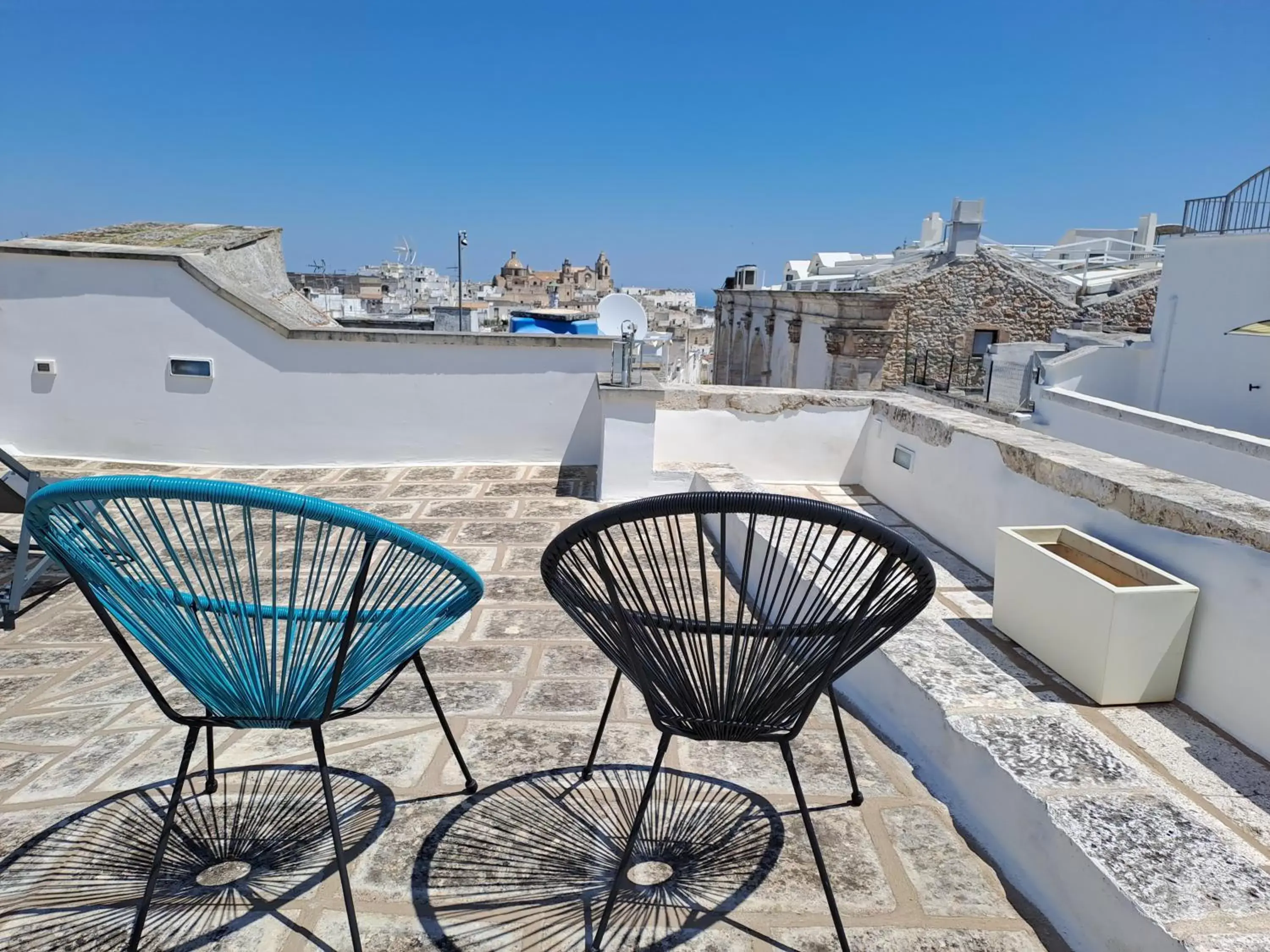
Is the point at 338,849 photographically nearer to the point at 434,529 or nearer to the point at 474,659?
the point at 474,659

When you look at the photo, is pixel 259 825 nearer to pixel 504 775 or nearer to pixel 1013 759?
pixel 504 775

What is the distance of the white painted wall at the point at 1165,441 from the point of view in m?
7.53

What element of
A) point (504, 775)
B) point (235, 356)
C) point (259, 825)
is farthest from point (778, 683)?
point (235, 356)

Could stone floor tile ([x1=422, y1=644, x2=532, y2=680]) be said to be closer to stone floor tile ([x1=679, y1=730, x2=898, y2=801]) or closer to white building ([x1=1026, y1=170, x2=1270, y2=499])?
stone floor tile ([x1=679, y1=730, x2=898, y2=801])

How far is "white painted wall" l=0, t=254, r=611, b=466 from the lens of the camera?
5.86m

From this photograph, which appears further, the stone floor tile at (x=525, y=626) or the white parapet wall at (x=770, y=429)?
the white parapet wall at (x=770, y=429)

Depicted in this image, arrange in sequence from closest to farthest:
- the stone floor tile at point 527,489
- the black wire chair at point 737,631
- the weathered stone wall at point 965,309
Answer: the black wire chair at point 737,631 → the stone floor tile at point 527,489 → the weathered stone wall at point 965,309

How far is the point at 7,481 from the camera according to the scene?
3.64 m

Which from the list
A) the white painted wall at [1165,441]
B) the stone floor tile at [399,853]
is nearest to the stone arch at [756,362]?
the white painted wall at [1165,441]

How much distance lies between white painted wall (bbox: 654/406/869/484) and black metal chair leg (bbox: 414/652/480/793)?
321cm

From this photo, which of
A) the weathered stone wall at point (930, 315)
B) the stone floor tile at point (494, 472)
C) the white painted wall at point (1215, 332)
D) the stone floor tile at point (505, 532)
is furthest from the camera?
the weathered stone wall at point (930, 315)

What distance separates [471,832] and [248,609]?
2.45 ft

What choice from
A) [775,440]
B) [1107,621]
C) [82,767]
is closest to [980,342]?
[775,440]

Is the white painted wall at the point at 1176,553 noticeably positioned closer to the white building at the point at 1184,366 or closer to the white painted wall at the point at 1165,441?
the white painted wall at the point at 1165,441
